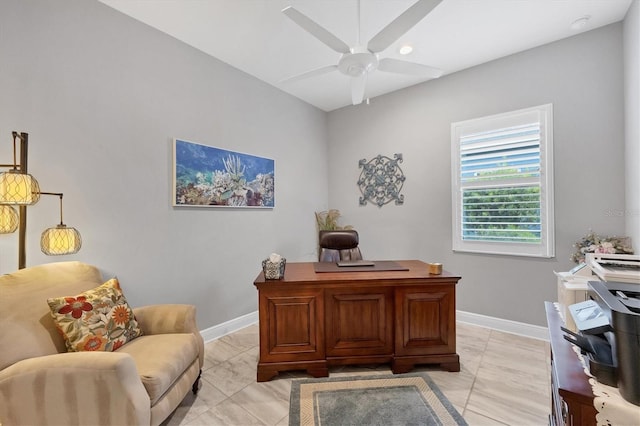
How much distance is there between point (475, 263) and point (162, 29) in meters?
4.15

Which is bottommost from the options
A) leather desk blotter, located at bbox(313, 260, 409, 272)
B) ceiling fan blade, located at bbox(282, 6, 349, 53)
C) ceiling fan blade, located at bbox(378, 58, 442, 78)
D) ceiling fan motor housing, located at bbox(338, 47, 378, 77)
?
leather desk blotter, located at bbox(313, 260, 409, 272)

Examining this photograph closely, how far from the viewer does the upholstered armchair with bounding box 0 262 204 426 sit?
1331 millimetres

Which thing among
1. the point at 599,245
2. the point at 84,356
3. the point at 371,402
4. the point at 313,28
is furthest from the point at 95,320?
the point at 599,245

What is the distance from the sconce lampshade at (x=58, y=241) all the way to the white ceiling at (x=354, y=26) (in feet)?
6.18

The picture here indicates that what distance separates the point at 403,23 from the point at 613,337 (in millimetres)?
1784

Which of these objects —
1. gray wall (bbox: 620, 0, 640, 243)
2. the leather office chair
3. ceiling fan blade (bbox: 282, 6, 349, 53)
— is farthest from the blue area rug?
ceiling fan blade (bbox: 282, 6, 349, 53)

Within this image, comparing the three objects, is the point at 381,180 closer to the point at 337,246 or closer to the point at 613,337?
the point at 337,246

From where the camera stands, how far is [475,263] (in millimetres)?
3279

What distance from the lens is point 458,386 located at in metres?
2.09

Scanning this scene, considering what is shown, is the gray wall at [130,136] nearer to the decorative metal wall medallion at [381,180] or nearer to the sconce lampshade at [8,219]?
the sconce lampshade at [8,219]

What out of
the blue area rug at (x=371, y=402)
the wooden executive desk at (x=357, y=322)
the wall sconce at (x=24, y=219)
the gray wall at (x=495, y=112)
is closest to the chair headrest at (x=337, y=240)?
the wooden executive desk at (x=357, y=322)

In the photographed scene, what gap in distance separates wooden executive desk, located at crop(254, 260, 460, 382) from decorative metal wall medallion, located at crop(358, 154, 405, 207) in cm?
183

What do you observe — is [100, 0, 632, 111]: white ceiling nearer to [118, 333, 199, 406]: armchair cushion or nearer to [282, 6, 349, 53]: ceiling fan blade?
[282, 6, 349, 53]: ceiling fan blade

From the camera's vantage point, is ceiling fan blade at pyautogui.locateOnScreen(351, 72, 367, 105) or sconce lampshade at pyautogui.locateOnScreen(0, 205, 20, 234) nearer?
sconce lampshade at pyautogui.locateOnScreen(0, 205, 20, 234)
